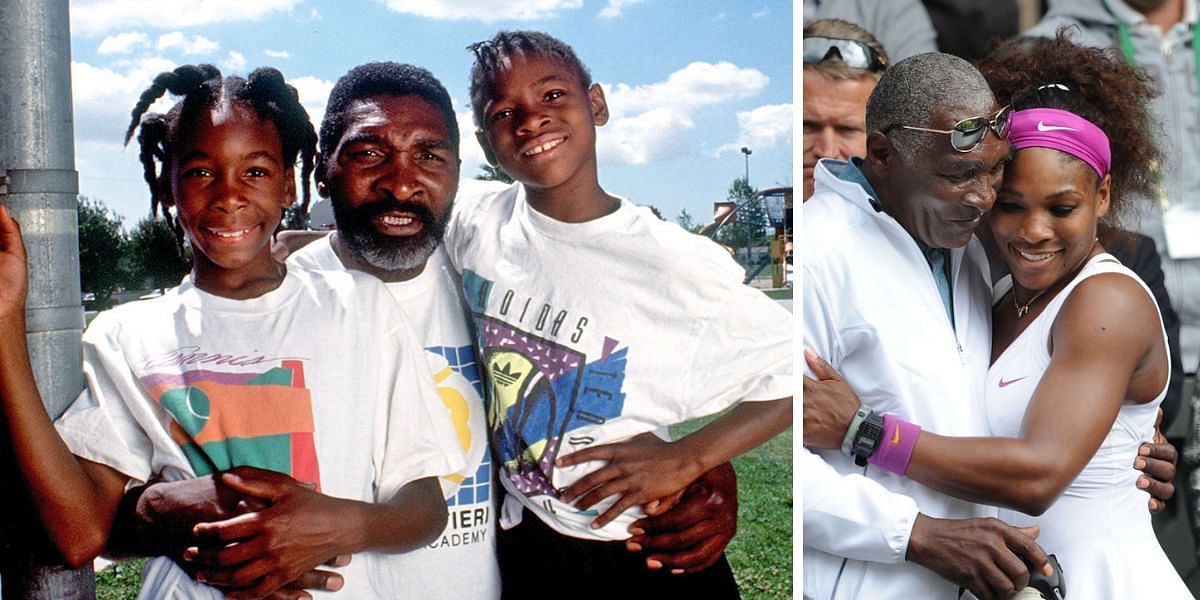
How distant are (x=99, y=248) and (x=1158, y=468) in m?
3.58

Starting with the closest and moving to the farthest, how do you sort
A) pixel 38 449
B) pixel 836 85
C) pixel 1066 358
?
pixel 38 449
pixel 1066 358
pixel 836 85

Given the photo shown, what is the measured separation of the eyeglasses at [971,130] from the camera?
3521 millimetres

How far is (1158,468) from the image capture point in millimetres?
3771

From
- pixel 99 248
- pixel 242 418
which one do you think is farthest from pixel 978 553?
pixel 99 248

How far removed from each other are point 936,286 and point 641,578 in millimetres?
1358

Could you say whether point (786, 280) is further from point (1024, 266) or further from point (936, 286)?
point (1024, 266)

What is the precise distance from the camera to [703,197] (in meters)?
3.74

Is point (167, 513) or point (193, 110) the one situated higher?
point (193, 110)

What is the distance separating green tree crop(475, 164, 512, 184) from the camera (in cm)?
363

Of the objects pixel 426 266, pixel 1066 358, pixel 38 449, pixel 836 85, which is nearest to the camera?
pixel 38 449

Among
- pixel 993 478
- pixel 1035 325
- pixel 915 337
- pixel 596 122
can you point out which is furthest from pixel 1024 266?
pixel 596 122

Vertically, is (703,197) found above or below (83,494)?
above

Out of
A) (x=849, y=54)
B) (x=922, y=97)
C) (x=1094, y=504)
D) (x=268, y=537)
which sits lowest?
(x=268, y=537)

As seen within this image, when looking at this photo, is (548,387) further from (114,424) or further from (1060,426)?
(1060,426)
